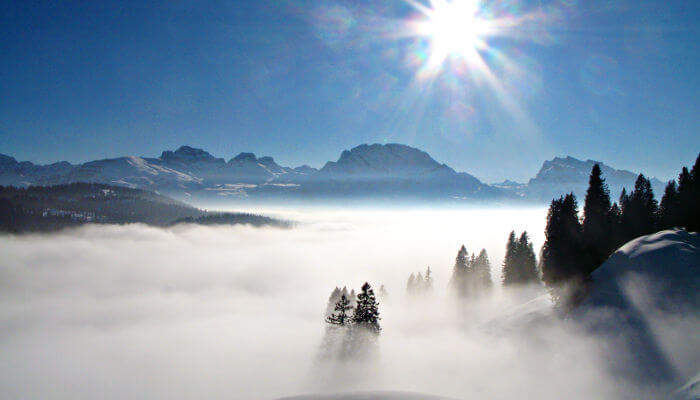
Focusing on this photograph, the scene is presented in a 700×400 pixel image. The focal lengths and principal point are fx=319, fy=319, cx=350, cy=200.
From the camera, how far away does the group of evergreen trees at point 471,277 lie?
65.3 m

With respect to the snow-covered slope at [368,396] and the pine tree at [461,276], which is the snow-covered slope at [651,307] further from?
the pine tree at [461,276]

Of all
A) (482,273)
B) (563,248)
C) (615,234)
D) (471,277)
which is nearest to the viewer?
(563,248)

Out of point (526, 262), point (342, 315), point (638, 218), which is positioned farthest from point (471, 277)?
point (342, 315)

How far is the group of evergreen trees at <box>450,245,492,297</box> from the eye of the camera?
214 ft

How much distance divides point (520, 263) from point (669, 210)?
2284 cm

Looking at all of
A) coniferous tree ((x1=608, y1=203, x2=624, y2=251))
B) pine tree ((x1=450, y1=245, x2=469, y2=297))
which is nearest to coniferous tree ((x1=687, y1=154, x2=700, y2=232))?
coniferous tree ((x1=608, y1=203, x2=624, y2=251))

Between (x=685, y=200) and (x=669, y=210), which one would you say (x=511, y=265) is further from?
(x=685, y=200)

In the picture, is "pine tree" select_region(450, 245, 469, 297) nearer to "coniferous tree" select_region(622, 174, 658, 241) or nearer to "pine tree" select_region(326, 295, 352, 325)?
"coniferous tree" select_region(622, 174, 658, 241)

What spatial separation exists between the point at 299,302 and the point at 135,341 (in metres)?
62.8

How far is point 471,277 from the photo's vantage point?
219ft

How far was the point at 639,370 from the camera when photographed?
976 inches

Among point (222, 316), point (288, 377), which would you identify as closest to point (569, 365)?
point (288, 377)

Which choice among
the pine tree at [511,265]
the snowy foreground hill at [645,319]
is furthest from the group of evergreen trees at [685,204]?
the pine tree at [511,265]

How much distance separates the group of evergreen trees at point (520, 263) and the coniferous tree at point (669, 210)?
18926mm
